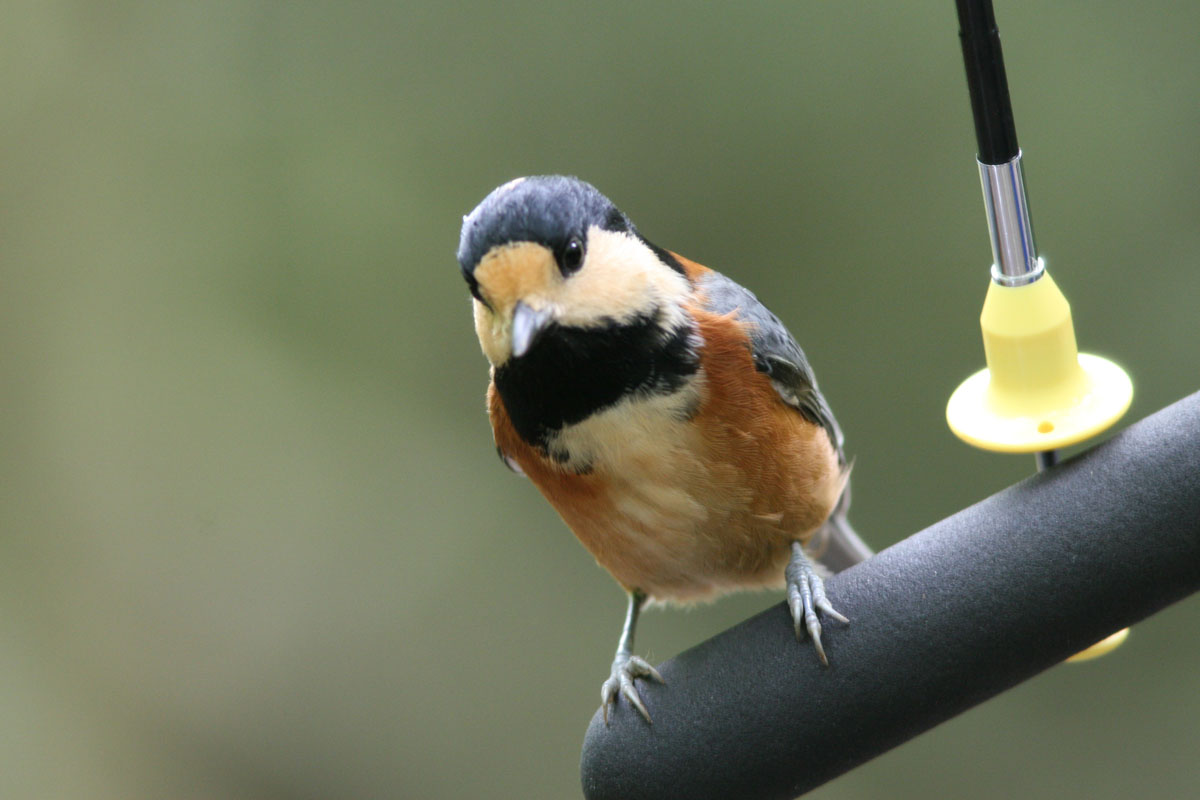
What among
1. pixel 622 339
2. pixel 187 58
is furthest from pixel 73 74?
pixel 622 339

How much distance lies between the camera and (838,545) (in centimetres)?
201

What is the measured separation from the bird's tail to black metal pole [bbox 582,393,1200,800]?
65 cm

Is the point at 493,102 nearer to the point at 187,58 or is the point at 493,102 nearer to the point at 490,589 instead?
the point at 187,58

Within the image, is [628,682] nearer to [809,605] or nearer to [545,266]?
[809,605]

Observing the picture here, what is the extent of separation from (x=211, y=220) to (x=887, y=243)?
1.59 metres

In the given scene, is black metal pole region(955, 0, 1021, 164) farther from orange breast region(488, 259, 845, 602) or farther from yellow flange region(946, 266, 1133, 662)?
orange breast region(488, 259, 845, 602)

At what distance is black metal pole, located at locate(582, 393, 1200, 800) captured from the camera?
3.99 ft

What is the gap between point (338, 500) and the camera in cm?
330

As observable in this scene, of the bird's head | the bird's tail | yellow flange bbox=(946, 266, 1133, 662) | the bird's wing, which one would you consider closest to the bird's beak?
the bird's head

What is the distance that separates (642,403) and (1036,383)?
41 centimetres

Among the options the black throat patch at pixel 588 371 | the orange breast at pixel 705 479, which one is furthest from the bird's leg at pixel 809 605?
the black throat patch at pixel 588 371

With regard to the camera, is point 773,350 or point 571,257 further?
point 773,350

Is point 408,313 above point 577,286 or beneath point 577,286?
above

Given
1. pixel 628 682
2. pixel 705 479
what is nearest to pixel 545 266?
pixel 705 479
